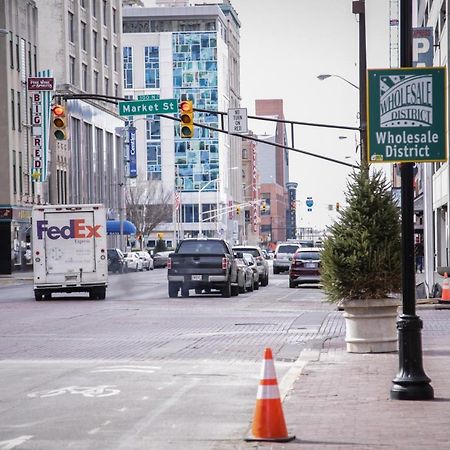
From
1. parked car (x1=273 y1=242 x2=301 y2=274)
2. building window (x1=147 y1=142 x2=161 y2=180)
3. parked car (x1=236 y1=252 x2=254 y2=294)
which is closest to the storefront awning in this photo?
parked car (x1=273 y1=242 x2=301 y2=274)

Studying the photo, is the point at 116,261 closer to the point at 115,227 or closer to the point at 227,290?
the point at 115,227

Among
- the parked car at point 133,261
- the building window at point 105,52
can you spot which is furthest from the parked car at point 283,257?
the building window at point 105,52

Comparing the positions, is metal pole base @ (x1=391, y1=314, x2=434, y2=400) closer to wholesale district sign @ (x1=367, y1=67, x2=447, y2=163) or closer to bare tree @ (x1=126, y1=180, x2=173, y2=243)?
wholesale district sign @ (x1=367, y1=67, x2=447, y2=163)

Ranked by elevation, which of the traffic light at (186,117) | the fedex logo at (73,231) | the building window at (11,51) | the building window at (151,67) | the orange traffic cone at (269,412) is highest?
the building window at (151,67)

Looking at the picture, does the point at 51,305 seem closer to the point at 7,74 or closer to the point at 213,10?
the point at 7,74

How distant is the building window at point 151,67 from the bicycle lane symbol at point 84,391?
16309 centimetres

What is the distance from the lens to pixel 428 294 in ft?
108

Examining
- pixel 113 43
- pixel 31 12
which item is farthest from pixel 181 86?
pixel 31 12

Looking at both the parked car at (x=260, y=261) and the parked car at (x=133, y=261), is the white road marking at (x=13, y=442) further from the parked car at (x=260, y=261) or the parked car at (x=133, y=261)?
the parked car at (x=133, y=261)

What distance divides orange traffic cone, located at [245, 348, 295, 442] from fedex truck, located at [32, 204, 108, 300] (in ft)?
96.1

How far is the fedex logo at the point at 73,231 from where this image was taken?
39.1m

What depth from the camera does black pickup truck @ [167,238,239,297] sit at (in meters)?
39.6

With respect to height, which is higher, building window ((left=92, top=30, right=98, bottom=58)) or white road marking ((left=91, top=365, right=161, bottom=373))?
building window ((left=92, top=30, right=98, bottom=58))

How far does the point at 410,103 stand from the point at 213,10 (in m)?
158
